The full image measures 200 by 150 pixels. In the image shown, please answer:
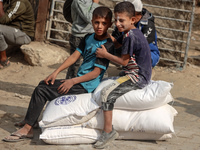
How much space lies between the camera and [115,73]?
655 cm

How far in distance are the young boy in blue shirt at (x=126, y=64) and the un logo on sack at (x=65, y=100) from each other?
0.38 meters

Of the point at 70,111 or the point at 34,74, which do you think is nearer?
the point at 70,111

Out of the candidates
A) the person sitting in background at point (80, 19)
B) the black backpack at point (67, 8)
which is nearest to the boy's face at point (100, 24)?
the person sitting in background at point (80, 19)

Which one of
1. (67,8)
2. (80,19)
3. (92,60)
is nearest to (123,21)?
(92,60)

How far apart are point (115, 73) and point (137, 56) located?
3192 mm

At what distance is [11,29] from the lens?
6.41m

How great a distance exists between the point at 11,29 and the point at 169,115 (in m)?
4.08

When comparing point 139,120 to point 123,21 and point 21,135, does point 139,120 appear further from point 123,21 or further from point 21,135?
point 21,135

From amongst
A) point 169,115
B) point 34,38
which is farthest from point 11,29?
point 169,115

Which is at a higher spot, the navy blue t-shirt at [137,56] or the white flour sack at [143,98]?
the navy blue t-shirt at [137,56]

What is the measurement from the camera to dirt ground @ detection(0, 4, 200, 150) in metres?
3.35

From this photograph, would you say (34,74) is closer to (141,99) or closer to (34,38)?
(34,38)

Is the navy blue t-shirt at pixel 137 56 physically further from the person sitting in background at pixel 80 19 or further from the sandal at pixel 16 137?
the person sitting in background at pixel 80 19

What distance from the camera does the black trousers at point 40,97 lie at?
3.41m
